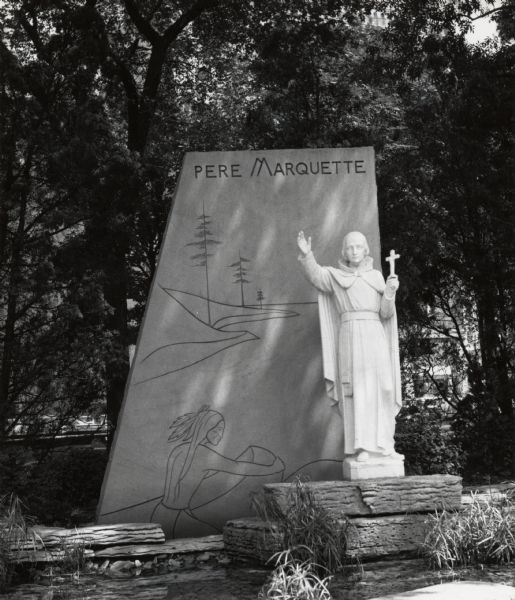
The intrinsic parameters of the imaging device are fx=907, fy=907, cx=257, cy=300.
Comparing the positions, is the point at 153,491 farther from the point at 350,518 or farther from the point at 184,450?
the point at 350,518

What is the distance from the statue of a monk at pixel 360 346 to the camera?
838cm

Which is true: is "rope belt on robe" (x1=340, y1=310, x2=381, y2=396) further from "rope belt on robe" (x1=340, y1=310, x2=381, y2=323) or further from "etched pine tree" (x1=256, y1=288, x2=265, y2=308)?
"etched pine tree" (x1=256, y1=288, x2=265, y2=308)

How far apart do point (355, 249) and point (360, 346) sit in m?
0.94

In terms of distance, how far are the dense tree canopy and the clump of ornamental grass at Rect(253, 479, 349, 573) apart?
555 centimetres

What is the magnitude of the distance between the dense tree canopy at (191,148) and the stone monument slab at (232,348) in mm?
3533

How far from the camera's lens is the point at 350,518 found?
7785 mm

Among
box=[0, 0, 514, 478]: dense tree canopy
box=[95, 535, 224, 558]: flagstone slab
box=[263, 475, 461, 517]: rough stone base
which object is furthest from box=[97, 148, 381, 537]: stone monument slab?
box=[0, 0, 514, 478]: dense tree canopy

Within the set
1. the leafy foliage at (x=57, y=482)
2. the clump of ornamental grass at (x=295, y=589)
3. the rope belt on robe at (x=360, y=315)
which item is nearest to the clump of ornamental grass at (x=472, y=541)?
the clump of ornamental grass at (x=295, y=589)

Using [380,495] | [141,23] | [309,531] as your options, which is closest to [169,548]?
[309,531]

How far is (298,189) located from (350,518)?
3.61 meters

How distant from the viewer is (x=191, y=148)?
15.7 m

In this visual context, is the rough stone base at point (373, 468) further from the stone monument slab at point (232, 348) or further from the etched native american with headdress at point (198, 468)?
the etched native american with headdress at point (198, 468)

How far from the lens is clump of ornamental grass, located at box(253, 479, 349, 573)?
7043 millimetres

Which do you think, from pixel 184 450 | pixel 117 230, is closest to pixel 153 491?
pixel 184 450
